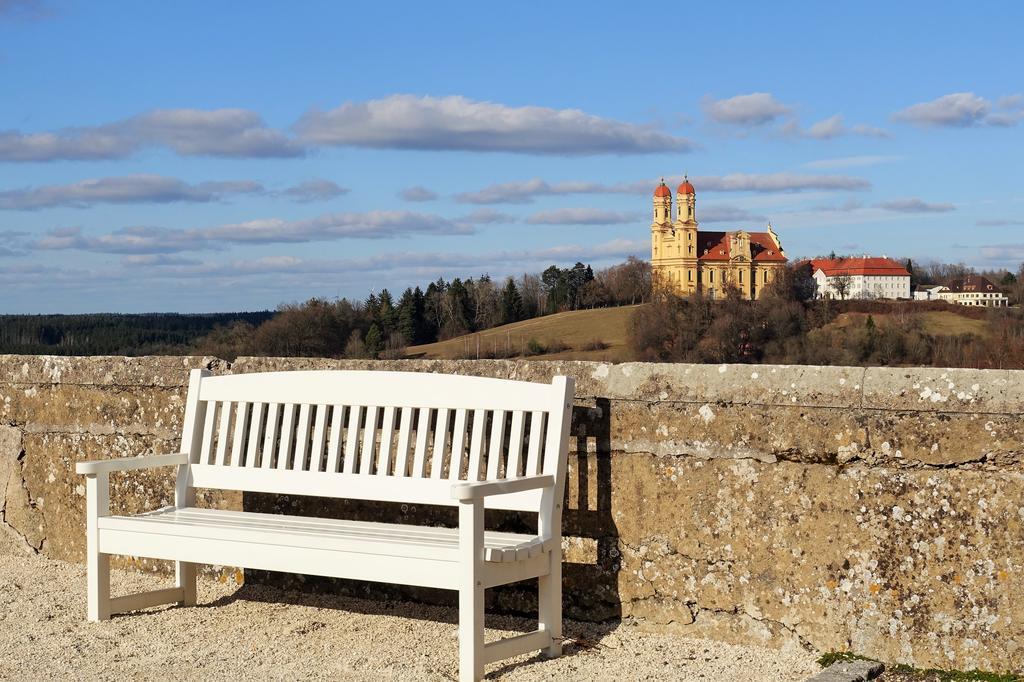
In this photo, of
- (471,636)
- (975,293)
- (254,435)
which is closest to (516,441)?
(471,636)

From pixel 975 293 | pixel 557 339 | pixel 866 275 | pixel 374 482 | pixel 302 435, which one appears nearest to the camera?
pixel 374 482

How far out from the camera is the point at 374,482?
15.1ft

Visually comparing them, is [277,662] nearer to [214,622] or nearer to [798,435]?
[214,622]

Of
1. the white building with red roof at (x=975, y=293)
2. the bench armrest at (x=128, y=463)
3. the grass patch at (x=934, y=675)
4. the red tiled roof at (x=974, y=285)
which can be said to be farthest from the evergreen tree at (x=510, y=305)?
the grass patch at (x=934, y=675)

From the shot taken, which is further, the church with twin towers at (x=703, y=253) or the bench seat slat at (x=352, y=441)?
the church with twin towers at (x=703, y=253)

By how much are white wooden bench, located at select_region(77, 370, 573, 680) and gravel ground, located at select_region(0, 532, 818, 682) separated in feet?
0.62

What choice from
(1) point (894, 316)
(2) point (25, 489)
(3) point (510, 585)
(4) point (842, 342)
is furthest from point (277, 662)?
(1) point (894, 316)

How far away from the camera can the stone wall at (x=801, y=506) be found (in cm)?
390

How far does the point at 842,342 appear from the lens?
72.9m

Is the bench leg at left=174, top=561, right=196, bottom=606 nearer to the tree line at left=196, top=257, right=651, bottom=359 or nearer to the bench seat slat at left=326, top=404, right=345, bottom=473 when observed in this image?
the bench seat slat at left=326, top=404, right=345, bottom=473

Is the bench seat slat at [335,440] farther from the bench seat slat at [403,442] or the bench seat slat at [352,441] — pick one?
the bench seat slat at [403,442]

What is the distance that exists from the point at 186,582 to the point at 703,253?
127734 mm

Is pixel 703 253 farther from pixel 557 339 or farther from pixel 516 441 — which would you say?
pixel 516 441

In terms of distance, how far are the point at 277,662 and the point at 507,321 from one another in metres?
84.7
